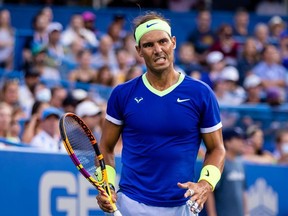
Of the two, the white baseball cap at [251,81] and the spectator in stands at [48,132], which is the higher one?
the white baseball cap at [251,81]

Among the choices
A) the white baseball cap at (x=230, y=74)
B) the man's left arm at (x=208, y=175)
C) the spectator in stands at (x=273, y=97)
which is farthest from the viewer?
the white baseball cap at (x=230, y=74)

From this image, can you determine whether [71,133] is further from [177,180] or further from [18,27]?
[18,27]

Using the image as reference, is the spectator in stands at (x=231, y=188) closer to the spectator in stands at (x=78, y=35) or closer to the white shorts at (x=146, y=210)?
the white shorts at (x=146, y=210)

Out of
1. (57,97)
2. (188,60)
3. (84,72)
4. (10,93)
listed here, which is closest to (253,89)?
(188,60)

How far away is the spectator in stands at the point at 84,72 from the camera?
14617 millimetres

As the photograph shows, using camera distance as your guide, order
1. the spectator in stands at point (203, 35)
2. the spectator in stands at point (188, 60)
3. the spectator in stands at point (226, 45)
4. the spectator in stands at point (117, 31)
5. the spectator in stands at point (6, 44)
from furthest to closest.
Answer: the spectator in stands at point (203, 35)
the spectator in stands at point (226, 45)
the spectator in stands at point (117, 31)
the spectator in stands at point (188, 60)
the spectator in stands at point (6, 44)

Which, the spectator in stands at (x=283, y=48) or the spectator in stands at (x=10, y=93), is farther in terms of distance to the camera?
the spectator in stands at (x=283, y=48)

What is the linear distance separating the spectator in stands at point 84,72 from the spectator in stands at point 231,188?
427cm

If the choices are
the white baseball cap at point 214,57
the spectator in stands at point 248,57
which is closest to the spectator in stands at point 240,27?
the spectator in stands at point 248,57

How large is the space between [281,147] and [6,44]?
4209 mm

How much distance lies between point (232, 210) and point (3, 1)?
940 cm

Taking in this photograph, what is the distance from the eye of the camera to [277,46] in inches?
723

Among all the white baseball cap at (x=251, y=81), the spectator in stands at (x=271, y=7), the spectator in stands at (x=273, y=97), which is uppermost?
the spectator in stands at (x=271, y=7)

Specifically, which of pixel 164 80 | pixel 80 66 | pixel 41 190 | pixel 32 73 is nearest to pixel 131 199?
pixel 164 80
